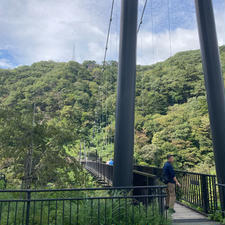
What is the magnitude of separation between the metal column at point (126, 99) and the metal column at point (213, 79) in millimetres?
2053

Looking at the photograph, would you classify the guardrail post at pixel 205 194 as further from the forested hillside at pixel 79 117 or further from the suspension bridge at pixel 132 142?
the forested hillside at pixel 79 117

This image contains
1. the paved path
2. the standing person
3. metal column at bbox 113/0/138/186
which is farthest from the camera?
metal column at bbox 113/0/138/186

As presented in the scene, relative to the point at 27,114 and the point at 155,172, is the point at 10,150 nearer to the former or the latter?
the point at 27,114

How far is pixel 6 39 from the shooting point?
59.1 metres

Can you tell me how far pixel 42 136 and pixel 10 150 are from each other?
1.02 meters

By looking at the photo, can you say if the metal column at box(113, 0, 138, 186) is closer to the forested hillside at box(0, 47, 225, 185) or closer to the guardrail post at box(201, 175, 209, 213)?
the guardrail post at box(201, 175, 209, 213)

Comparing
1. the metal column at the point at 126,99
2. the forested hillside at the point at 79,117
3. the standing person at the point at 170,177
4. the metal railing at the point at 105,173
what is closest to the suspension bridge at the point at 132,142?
the metal column at the point at 126,99

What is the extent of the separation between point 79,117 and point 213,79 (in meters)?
13.8

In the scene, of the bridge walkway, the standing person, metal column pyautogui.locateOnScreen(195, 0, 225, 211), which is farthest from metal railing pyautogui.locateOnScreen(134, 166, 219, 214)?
the standing person

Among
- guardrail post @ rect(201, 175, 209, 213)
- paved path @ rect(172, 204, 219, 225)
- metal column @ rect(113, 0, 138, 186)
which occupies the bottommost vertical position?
paved path @ rect(172, 204, 219, 225)

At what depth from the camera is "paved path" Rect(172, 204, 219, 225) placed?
16.5 feet

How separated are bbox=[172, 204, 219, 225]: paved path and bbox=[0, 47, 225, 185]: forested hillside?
3.14m

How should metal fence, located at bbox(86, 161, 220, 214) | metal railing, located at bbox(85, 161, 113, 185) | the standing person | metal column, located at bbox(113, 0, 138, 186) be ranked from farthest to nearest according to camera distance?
1. metal railing, located at bbox(85, 161, 113, 185)
2. metal column, located at bbox(113, 0, 138, 186)
3. metal fence, located at bbox(86, 161, 220, 214)
4. the standing person

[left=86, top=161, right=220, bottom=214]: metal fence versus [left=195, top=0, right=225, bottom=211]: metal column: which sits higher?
[left=195, top=0, right=225, bottom=211]: metal column
